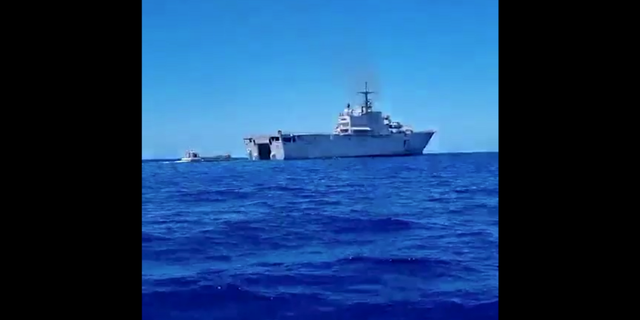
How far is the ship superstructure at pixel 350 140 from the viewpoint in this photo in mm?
29391

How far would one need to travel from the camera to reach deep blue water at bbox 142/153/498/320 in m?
3.34

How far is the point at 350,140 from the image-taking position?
30.2 metres

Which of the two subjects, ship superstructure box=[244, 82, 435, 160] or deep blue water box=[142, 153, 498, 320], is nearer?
deep blue water box=[142, 153, 498, 320]

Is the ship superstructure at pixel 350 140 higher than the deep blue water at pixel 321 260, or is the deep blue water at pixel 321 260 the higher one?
the ship superstructure at pixel 350 140

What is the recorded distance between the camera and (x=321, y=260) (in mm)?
4664

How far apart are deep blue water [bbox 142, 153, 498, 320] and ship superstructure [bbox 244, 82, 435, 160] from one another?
20.1 m

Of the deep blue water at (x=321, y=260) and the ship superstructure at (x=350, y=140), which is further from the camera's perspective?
the ship superstructure at (x=350, y=140)

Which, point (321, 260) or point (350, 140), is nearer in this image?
point (321, 260)

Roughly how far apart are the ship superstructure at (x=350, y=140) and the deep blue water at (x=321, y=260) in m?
20.1

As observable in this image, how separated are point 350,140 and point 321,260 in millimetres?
25707

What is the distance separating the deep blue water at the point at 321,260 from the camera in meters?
3.34
